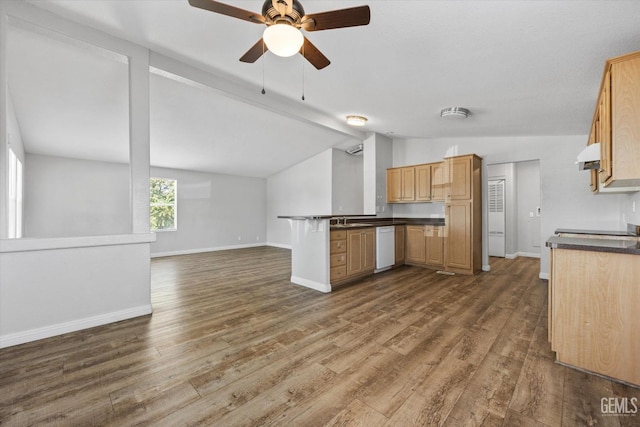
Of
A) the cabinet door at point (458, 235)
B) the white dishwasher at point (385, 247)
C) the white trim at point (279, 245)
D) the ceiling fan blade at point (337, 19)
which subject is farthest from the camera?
the white trim at point (279, 245)

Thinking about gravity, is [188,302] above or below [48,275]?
below

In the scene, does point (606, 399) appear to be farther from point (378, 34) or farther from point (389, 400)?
point (378, 34)

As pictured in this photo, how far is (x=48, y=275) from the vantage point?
94.2 inches

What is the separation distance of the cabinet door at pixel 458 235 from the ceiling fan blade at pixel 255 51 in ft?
14.0

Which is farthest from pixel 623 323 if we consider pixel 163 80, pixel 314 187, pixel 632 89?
pixel 314 187

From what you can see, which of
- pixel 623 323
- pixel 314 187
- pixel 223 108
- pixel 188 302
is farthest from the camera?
pixel 314 187

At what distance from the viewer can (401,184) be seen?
19.0 ft

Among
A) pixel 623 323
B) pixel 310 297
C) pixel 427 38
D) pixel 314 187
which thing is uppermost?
pixel 427 38

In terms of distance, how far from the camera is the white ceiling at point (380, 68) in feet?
6.35

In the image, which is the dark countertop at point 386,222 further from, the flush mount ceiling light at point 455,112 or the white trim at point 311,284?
the flush mount ceiling light at point 455,112

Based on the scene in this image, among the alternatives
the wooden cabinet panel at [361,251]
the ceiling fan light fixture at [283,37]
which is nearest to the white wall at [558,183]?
the wooden cabinet panel at [361,251]

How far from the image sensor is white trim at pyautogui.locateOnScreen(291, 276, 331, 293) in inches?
149

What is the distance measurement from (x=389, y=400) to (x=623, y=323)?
63.7 inches

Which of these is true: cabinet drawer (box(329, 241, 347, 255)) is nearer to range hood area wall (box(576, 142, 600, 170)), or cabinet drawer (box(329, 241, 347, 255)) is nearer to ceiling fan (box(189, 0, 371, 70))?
ceiling fan (box(189, 0, 371, 70))
